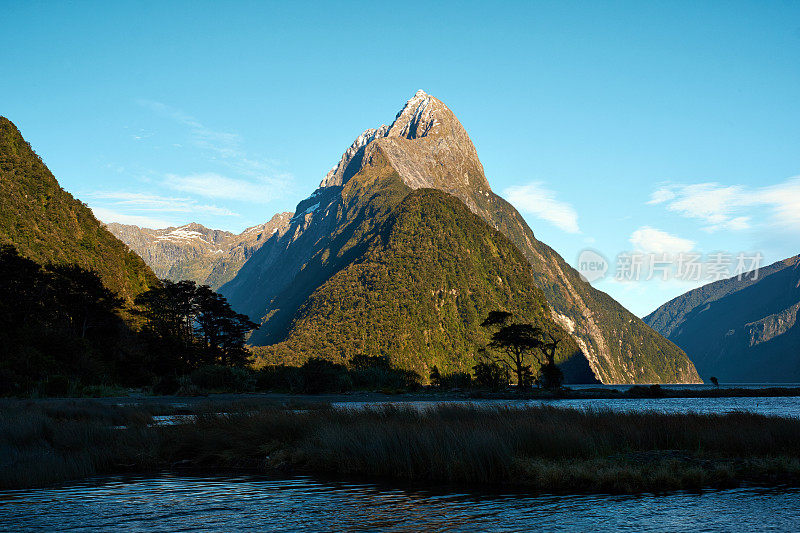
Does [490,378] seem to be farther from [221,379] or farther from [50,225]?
[50,225]

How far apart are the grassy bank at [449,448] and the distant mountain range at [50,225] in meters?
78.3

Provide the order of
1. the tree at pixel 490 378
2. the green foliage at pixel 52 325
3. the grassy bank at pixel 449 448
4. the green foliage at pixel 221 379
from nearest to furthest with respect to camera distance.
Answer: the grassy bank at pixel 449 448 → the green foliage at pixel 52 325 → the green foliage at pixel 221 379 → the tree at pixel 490 378

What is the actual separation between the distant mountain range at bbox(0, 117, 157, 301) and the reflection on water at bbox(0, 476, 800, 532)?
283ft

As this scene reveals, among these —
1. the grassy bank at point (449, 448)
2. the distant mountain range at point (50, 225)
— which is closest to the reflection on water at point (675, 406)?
the grassy bank at point (449, 448)

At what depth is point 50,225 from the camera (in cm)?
10419

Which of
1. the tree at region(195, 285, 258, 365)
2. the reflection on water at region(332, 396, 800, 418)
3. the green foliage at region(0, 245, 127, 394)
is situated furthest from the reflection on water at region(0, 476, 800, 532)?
the tree at region(195, 285, 258, 365)

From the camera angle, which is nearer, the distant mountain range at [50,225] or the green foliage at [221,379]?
the green foliage at [221,379]

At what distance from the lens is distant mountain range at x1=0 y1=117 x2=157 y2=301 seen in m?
96.6

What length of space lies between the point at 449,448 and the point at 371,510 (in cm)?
460

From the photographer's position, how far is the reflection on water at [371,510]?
13164 millimetres

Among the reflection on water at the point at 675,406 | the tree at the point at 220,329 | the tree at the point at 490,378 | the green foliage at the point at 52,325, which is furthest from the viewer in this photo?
the tree at the point at 490,378

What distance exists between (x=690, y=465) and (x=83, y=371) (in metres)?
65.2

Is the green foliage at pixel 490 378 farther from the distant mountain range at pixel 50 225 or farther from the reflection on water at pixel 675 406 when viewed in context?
the distant mountain range at pixel 50 225

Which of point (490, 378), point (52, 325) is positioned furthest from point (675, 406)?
point (52, 325)
